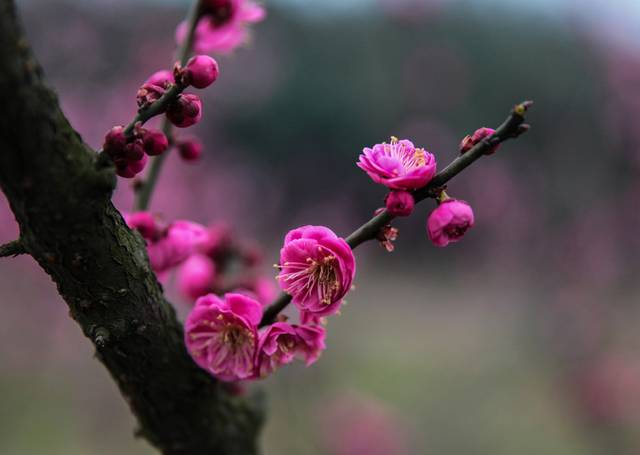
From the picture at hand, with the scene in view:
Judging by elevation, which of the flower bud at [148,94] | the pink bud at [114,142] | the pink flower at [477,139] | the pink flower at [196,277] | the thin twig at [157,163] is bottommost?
the pink flower at [477,139]

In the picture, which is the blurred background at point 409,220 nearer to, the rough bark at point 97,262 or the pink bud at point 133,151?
the rough bark at point 97,262

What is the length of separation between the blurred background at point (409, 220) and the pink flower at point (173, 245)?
2621mm

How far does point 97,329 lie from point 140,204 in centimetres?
40

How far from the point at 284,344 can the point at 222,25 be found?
0.72m

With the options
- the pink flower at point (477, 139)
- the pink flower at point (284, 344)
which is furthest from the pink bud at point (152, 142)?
the pink flower at point (477, 139)

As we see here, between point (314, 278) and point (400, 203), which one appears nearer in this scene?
point (400, 203)

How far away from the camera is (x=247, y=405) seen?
1.32 m

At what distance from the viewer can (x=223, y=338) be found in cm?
105

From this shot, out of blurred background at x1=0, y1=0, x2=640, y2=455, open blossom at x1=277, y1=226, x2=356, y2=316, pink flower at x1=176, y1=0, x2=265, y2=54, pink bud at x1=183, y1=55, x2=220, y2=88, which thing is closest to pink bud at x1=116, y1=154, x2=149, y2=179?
pink bud at x1=183, y1=55, x2=220, y2=88

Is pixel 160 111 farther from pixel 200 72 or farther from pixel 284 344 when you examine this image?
pixel 284 344

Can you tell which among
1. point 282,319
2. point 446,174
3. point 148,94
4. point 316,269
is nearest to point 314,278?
point 316,269

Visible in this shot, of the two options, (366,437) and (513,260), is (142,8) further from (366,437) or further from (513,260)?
(366,437)

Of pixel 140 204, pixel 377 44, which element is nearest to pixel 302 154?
pixel 377 44

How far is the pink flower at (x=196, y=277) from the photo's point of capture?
1508 millimetres
